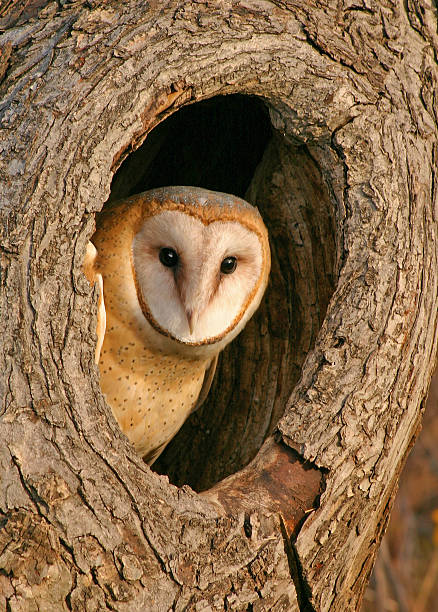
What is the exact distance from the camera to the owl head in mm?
2229

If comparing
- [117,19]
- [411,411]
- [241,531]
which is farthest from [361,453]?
[117,19]

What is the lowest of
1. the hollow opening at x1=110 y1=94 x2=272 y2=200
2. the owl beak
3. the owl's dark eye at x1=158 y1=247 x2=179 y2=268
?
the owl beak

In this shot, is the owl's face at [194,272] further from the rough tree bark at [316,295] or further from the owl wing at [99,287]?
the rough tree bark at [316,295]

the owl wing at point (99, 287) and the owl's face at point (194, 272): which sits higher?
the owl's face at point (194, 272)

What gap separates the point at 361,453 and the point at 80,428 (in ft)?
2.77

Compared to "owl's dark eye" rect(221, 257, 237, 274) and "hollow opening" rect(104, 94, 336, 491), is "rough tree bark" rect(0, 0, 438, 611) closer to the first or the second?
"hollow opening" rect(104, 94, 336, 491)

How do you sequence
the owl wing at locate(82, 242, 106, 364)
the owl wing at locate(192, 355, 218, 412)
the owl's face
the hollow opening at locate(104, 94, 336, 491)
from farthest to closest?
the owl wing at locate(192, 355, 218, 412)
the hollow opening at locate(104, 94, 336, 491)
the owl's face
the owl wing at locate(82, 242, 106, 364)

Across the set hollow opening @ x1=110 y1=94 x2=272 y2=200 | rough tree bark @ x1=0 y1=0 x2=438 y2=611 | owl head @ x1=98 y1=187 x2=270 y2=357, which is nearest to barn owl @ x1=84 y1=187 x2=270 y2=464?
owl head @ x1=98 y1=187 x2=270 y2=357

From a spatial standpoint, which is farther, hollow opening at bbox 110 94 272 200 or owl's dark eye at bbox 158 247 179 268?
hollow opening at bbox 110 94 272 200

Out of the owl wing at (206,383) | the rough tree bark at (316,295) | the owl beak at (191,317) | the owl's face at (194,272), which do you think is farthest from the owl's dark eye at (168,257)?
the owl wing at (206,383)

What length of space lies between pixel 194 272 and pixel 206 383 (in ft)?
2.49

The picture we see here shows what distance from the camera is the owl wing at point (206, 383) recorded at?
2.79 meters

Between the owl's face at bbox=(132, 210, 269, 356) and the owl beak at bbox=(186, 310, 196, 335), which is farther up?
the owl's face at bbox=(132, 210, 269, 356)

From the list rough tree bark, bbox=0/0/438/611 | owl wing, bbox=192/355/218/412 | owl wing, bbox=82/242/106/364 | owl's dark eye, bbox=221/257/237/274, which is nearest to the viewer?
rough tree bark, bbox=0/0/438/611
